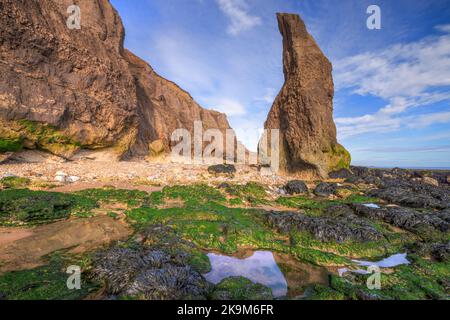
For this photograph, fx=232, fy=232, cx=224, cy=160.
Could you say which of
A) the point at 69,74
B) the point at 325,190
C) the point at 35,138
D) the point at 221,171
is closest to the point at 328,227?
the point at 325,190

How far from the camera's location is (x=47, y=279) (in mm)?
4555

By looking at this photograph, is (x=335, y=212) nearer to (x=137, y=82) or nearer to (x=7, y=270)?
(x=7, y=270)

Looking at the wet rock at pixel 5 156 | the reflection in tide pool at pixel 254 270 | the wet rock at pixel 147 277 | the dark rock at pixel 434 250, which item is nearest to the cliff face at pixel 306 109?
the dark rock at pixel 434 250

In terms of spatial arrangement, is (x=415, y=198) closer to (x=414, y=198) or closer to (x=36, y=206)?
(x=414, y=198)

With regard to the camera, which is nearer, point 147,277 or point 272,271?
point 147,277

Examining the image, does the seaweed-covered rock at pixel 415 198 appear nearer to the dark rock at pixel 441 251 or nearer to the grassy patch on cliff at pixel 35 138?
the dark rock at pixel 441 251

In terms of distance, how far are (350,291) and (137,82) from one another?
110 feet

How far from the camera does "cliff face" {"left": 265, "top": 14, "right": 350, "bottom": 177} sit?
20641mm

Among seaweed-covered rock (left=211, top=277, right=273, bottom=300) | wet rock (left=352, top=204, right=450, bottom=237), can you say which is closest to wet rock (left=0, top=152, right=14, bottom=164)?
seaweed-covered rock (left=211, top=277, right=273, bottom=300)

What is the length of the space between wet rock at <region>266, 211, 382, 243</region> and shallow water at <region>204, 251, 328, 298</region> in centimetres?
176

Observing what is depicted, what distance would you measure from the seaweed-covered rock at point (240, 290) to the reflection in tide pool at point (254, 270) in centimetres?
31

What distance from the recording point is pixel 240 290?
14.8 ft

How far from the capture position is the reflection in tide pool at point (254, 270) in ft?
16.5

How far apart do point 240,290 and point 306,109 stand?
1951 cm
